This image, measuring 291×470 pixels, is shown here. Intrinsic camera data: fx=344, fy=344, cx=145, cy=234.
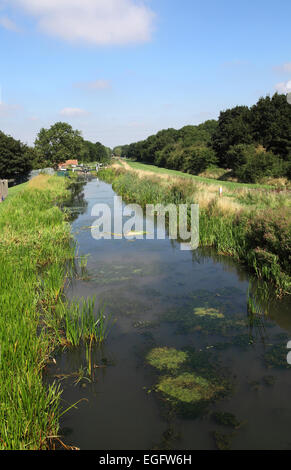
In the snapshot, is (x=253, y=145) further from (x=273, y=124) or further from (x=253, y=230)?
(x=253, y=230)

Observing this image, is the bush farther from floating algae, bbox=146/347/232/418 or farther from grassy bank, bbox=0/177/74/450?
floating algae, bbox=146/347/232/418

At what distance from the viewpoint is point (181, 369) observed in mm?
4855

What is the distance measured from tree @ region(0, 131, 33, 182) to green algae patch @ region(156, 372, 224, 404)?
102ft

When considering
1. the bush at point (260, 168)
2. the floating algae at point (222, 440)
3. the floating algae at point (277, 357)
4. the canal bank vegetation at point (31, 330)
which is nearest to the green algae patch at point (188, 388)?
the floating algae at point (222, 440)

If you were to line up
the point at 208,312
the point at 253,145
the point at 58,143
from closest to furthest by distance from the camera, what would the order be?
the point at 208,312, the point at 253,145, the point at 58,143

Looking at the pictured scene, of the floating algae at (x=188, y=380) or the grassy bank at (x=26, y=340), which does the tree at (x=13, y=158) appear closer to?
the grassy bank at (x=26, y=340)

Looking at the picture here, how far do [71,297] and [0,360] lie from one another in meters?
3.50

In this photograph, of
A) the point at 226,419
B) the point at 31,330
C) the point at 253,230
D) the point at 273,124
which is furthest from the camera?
the point at 273,124

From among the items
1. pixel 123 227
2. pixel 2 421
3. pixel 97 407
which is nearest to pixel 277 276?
pixel 97 407

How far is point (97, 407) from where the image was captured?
416 centimetres

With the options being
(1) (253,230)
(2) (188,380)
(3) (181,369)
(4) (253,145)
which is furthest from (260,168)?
(2) (188,380)

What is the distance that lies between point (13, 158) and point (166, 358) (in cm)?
3171

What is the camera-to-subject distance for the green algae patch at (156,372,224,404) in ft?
14.0

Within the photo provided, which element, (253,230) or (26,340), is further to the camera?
(253,230)
